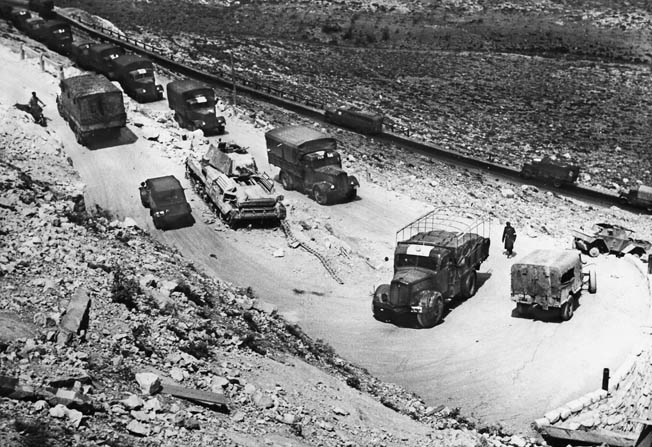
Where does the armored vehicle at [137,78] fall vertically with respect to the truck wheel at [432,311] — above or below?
above

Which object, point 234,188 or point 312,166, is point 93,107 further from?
point 312,166

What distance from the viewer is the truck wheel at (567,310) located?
2672cm

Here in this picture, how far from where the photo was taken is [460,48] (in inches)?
3211

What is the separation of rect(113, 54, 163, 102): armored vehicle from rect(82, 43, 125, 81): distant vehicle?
0.69m

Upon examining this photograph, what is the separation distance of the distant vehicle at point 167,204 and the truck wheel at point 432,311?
11404 millimetres

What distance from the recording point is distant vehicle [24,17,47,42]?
185 ft

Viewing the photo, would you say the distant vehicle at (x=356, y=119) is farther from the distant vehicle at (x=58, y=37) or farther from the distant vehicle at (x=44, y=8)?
the distant vehicle at (x=44, y=8)

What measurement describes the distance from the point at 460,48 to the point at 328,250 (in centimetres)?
5405

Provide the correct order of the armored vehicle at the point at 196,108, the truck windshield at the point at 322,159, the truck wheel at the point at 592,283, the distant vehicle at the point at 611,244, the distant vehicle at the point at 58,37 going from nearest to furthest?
the truck wheel at the point at 592,283 < the distant vehicle at the point at 611,244 < the truck windshield at the point at 322,159 < the armored vehicle at the point at 196,108 < the distant vehicle at the point at 58,37

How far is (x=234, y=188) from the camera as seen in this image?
1339 inches

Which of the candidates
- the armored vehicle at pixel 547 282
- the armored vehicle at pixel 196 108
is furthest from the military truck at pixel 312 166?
the armored vehicle at pixel 547 282

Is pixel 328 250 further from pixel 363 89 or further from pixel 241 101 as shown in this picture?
pixel 363 89

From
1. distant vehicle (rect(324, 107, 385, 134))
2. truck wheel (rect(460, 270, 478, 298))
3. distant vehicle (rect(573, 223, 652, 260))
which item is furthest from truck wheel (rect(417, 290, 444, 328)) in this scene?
distant vehicle (rect(324, 107, 385, 134))

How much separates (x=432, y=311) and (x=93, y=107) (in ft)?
70.4
